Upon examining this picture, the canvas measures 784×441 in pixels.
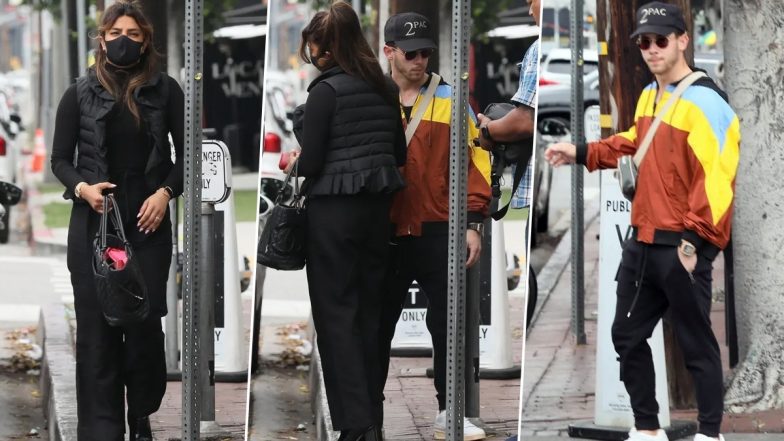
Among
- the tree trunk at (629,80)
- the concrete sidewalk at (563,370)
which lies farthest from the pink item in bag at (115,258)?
the tree trunk at (629,80)

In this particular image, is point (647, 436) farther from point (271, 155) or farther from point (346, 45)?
point (346, 45)

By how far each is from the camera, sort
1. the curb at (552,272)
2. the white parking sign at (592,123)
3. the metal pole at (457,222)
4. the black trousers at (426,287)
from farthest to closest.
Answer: the curb at (552,272), the white parking sign at (592,123), the black trousers at (426,287), the metal pole at (457,222)

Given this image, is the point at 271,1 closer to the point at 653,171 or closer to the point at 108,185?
the point at 108,185

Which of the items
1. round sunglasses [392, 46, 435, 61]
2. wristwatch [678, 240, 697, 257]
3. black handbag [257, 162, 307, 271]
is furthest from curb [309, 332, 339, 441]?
wristwatch [678, 240, 697, 257]

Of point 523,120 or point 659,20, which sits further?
point 659,20

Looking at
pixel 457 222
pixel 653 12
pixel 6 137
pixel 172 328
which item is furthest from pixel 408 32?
pixel 6 137

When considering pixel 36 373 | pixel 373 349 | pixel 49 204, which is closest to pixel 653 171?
pixel 373 349

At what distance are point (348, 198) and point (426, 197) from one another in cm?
37

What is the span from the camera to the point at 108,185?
6406 millimetres

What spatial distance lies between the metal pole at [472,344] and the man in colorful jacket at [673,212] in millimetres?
582

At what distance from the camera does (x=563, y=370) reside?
32.6ft

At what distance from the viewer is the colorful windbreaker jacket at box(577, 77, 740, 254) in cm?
641

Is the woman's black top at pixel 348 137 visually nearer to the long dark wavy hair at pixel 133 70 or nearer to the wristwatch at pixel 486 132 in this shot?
the wristwatch at pixel 486 132

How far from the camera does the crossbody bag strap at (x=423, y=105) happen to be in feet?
21.5
